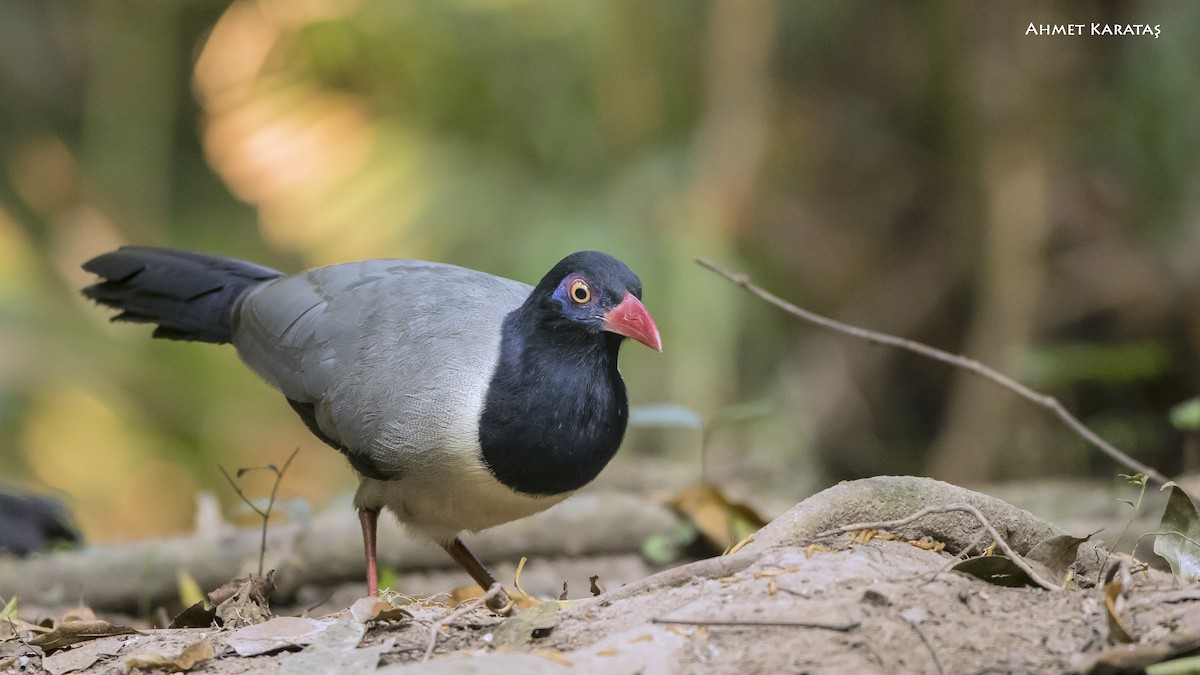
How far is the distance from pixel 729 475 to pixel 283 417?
15.6 ft

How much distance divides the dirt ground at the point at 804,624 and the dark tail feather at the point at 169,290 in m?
1.87

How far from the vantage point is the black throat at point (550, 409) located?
370 centimetres

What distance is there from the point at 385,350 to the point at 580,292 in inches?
28.1

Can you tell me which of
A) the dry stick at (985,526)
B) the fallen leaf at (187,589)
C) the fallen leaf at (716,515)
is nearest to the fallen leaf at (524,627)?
the dry stick at (985,526)

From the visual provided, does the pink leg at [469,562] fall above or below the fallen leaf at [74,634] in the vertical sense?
below

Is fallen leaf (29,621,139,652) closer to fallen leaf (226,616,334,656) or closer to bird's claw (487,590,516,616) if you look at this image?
fallen leaf (226,616,334,656)

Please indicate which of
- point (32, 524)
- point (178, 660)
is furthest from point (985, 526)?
point (32, 524)

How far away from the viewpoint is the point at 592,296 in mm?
3822

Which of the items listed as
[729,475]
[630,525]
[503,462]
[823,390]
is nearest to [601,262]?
[503,462]

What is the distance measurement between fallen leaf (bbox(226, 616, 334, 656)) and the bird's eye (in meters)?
1.37

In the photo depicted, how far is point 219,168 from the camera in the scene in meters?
9.34

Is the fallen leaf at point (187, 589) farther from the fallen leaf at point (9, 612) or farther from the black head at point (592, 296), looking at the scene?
the black head at point (592, 296)

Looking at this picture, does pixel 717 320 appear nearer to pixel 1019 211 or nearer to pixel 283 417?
pixel 1019 211

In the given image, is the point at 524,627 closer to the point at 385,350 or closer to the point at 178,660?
the point at 178,660
